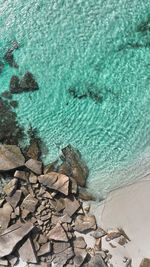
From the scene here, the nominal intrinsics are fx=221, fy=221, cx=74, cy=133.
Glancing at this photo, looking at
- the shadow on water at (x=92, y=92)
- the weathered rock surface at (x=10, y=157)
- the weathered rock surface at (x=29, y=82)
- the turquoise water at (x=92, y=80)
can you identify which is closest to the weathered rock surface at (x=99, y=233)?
the turquoise water at (x=92, y=80)

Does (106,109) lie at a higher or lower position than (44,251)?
higher

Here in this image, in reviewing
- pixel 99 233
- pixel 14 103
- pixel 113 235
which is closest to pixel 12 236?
pixel 99 233

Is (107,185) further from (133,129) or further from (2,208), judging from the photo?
(2,208)

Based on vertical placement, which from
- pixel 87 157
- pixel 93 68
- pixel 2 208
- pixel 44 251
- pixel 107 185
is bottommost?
pixel 44 251

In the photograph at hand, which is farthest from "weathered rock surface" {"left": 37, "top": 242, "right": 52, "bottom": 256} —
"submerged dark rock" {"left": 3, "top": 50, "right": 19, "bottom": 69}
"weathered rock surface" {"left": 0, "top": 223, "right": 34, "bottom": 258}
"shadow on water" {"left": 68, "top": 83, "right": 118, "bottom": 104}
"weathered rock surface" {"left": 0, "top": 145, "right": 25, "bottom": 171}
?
"submerged dark rock" {"left": 3, "top": 50, "right": 19, "bottom": 69}

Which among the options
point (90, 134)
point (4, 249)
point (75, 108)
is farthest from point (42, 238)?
point (75, 108)

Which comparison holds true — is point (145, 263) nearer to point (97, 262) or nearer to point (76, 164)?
point (97, 262)
